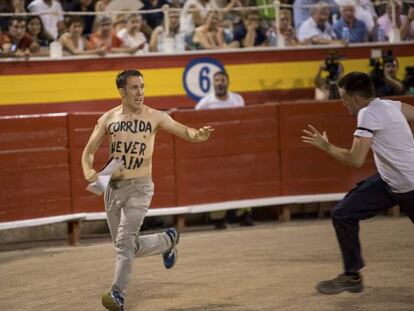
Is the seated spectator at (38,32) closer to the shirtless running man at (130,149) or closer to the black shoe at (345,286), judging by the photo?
the shirtless running man at (130,149)

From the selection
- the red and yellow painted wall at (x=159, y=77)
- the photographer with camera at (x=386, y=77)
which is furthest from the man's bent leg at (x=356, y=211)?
the red and yellow painted wall at (x=159, y=77)

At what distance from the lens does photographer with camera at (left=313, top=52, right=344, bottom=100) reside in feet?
42.8

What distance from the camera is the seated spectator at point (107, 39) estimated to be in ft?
40.8

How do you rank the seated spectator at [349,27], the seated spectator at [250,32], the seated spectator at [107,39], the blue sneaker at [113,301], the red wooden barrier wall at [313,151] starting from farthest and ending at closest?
1. the seated spectator at [349,27]
2. the seated spectator at [250,32]
3. the seated spectator at [107,39]
4. the red wooden barrier wall at [313,151]
5. the blue sneaker at [113,301]

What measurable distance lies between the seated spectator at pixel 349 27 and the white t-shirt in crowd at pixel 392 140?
23.6 ft

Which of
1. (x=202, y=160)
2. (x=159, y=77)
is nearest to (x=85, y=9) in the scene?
(x=159, y=77)

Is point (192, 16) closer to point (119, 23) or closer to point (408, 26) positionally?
point (119, 23)

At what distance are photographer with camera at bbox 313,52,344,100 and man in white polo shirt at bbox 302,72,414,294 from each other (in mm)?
5781

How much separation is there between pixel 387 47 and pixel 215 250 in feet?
19.1

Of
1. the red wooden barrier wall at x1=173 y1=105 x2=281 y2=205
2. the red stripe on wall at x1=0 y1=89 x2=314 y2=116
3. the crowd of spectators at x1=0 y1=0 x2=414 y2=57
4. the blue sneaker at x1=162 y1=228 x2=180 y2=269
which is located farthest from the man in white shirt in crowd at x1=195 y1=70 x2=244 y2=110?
the blue sneaker at x1=162 y1=228 x2=180 y2=269

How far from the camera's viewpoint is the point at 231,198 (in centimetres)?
1165

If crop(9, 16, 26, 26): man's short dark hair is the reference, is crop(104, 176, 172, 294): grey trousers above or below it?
below

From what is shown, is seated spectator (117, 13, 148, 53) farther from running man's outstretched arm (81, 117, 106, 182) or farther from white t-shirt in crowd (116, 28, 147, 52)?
running man's outstretched arm (81, 117, 106, 182)

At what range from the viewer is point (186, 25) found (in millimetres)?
13125
